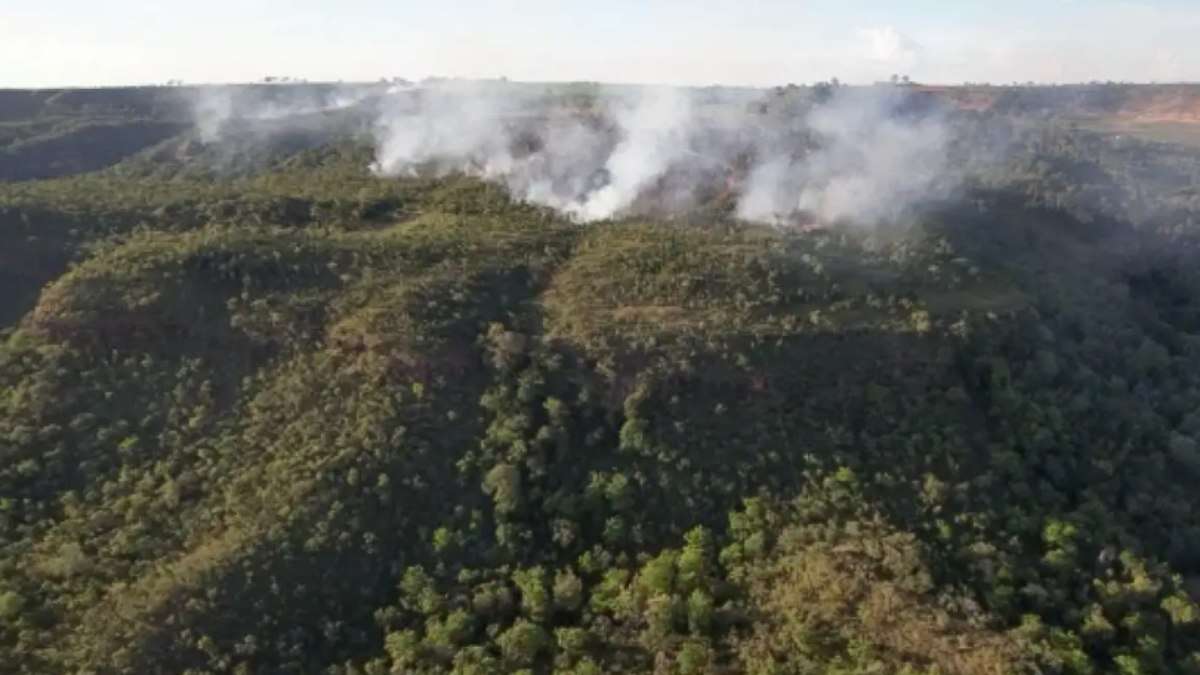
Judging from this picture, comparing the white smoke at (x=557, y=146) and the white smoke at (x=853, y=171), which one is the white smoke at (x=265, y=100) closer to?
the white smoke at (x=557, y=146)

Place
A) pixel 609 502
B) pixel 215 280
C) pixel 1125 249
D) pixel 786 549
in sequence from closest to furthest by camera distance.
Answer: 1. pixel 786 549
2. pixel 609 502
3. pixel 215 280
4. pixel 1125 249

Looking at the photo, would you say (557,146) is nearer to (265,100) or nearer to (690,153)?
(690,153)

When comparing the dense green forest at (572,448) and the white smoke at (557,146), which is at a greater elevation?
the white smoke at (557,146)

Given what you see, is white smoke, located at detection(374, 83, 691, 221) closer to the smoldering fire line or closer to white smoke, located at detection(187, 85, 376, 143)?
the smoldering fire line

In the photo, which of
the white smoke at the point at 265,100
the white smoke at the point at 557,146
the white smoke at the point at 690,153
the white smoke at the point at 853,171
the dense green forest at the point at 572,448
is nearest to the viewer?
the dense green forest at the point at 572,448

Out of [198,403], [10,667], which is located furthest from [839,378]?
[10,667]

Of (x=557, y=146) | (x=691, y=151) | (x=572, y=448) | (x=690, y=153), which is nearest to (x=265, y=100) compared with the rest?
(x=557, y=146)

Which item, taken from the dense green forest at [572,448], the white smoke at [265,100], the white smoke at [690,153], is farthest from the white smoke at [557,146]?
the white smoke at [265,100]

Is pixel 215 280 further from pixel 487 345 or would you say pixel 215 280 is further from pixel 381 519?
pixel 381 519

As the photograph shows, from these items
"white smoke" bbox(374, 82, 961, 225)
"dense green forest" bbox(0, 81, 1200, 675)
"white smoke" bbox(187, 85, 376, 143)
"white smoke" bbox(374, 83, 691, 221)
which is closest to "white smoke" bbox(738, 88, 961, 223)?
"white smoke" bbox(374, 82, 961, 225)
